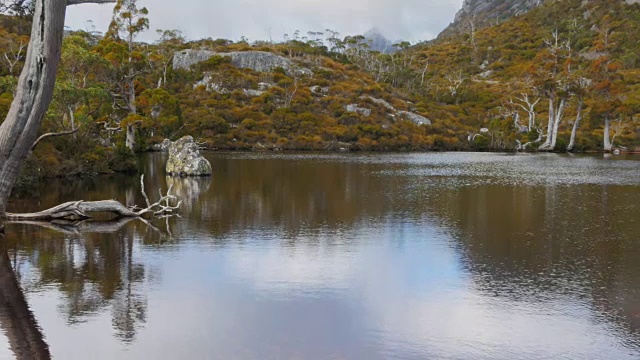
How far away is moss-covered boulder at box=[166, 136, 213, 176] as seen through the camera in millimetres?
30641

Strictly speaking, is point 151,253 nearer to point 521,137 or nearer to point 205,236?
point 205,236

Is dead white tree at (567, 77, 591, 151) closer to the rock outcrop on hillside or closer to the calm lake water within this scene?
the rock outcrop on hillside

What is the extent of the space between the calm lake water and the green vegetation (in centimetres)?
1704

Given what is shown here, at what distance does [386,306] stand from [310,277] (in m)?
1.99

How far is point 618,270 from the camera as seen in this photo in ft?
36.9

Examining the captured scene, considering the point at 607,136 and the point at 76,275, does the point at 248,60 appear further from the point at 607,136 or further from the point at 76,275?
the point at 76,275

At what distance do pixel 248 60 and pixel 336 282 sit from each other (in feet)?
285

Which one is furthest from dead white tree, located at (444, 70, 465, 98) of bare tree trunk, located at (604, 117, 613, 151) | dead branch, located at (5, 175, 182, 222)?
dead branch, located at (5, 175, 182, 222)

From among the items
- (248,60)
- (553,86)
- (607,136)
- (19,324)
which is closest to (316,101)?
(248,60)

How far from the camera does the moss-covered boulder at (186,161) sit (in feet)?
101

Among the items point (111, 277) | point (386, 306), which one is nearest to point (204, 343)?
point (386, 306)

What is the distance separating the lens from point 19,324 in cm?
793

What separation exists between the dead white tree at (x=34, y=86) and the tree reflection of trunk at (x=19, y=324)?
4.00 m

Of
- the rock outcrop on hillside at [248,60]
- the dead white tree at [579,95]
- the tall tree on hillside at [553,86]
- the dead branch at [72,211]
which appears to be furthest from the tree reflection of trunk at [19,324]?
the rock outcrop on hillside at [248,60]
